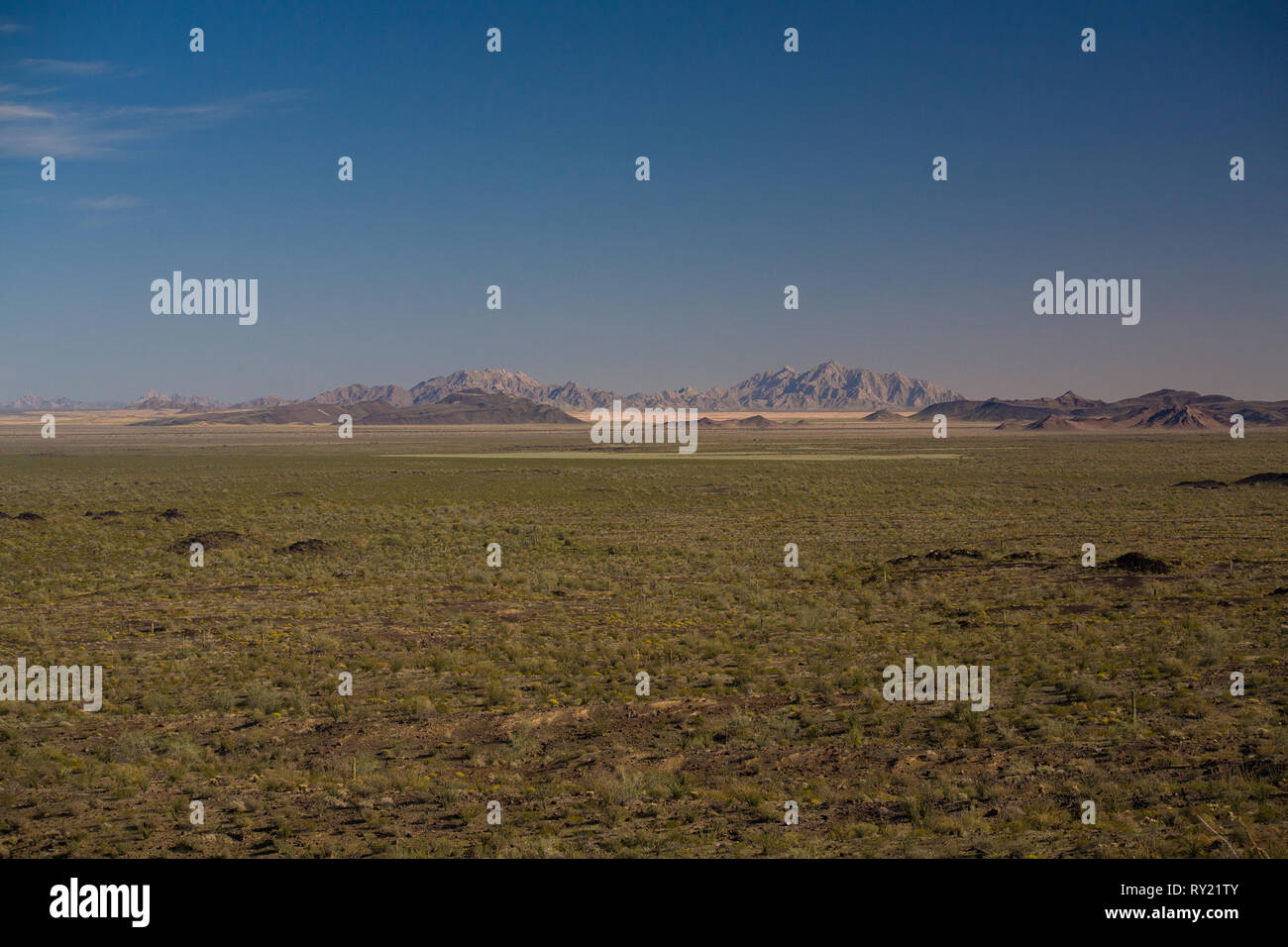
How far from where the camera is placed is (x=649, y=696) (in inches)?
514

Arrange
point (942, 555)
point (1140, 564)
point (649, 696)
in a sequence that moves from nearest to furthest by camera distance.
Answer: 1. point (649, 696)
2. point (1140, 564)
3. point (942, 555)

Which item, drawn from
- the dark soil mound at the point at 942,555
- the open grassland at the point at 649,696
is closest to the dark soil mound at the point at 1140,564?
the open grassland at the point at 649,696

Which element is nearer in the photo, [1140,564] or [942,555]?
[1140,564]

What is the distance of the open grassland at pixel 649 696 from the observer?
836 cm

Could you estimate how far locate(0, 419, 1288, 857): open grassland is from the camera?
27.4 feet

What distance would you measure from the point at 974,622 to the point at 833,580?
18.7 ft

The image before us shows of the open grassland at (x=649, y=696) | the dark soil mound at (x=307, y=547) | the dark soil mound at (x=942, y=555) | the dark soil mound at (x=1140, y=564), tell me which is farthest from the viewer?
the dark soil mound at (x=307, y=547)

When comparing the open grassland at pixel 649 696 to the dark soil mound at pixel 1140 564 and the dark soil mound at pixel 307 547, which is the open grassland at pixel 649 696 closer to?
the dark soil mound at pixel 307 547

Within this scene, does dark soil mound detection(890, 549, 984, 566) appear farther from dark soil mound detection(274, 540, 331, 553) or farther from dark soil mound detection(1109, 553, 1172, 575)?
dark soil mound detection(274, 540, 331, 553)

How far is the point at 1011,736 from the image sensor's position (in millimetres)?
10945

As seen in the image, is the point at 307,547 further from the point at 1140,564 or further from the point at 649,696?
the point at 1140,564

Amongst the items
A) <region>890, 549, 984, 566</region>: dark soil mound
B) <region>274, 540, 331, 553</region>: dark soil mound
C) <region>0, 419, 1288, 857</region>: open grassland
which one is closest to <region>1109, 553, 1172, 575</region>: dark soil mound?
<region>0, 419, 1288, 857</region>: open grassland

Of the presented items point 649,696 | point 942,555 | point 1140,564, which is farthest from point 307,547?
point 1140,564
